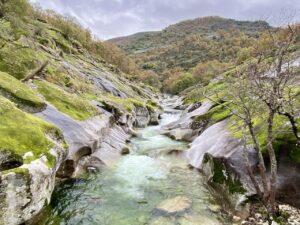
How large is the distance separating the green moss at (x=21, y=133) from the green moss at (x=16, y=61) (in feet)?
39.1

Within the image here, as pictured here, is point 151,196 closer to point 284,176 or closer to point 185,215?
point 185,215

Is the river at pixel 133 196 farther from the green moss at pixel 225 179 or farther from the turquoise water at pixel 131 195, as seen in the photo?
the green moss at pixel 225 179

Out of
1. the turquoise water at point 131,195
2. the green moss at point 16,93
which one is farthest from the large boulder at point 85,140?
the turquoise water at point 131,195

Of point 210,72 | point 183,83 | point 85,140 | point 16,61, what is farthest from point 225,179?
point 183,83

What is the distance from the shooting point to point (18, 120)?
15750mm

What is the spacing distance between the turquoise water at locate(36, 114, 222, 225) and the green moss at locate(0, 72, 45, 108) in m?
6.59

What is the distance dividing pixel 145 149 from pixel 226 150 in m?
10.3

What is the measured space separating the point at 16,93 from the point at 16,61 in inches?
360

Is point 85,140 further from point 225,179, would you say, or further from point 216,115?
point 216,115

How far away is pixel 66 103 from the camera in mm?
26844

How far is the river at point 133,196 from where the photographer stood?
1465cm

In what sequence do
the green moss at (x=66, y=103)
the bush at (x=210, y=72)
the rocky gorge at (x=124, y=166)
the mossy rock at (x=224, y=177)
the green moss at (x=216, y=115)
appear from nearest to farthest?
the rocky gorge at (x=124, y=166) < the mossy rock at (x=224, y=177) < the green moss at (x=66, y=103) < the green moss at (x=216, y=115) < the bush at (x=210, y=72)

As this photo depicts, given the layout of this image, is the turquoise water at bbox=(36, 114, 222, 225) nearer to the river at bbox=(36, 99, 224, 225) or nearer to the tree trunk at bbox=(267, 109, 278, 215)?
the river at bbox=(36, 99, 224, 225)

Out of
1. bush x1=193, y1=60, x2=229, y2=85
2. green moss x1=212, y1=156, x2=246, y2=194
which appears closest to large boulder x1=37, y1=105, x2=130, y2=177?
green moss x1=212, y1=156, x2=246, y2=194
